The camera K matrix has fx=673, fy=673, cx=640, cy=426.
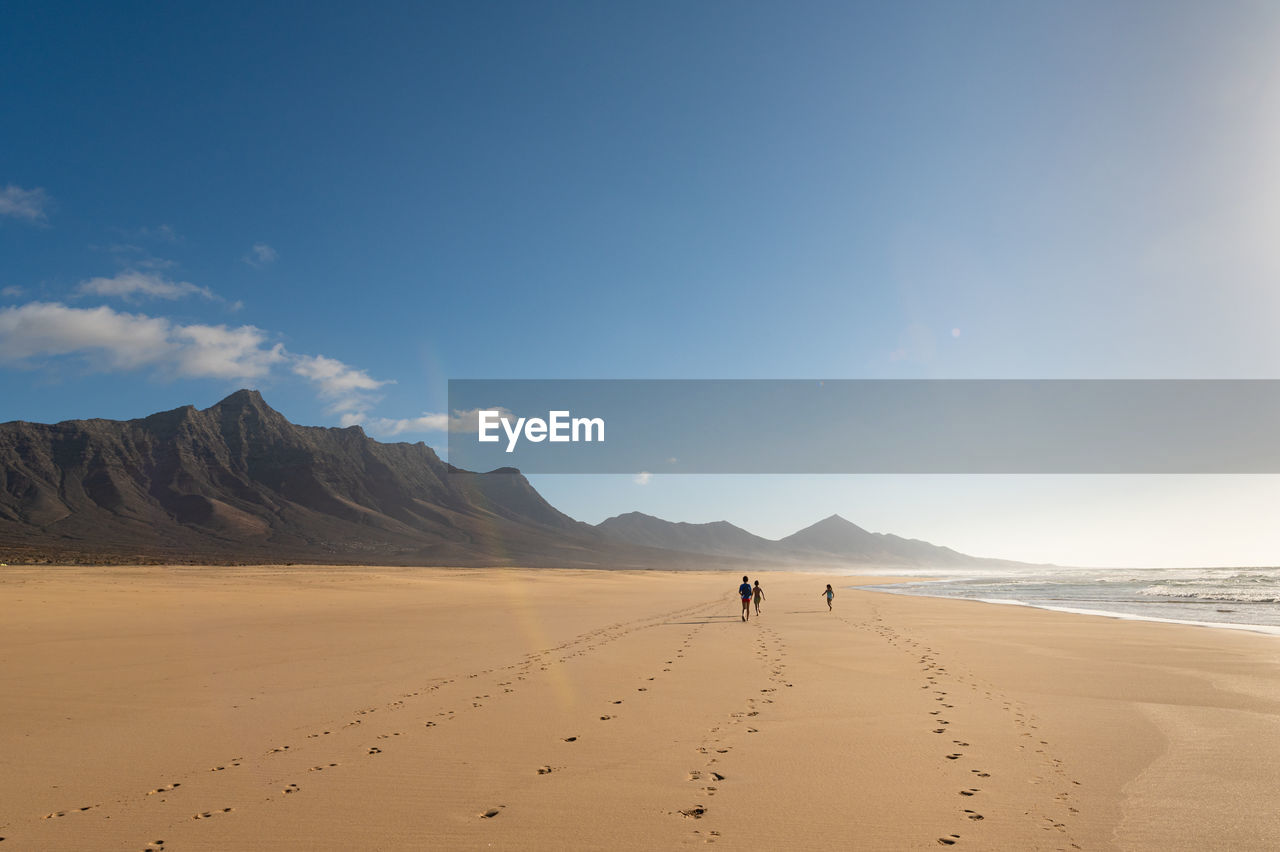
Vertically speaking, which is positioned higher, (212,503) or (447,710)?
(212,503)

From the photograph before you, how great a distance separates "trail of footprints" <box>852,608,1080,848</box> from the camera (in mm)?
6118

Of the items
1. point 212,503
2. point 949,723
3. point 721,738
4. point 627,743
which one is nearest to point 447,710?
point 627,743

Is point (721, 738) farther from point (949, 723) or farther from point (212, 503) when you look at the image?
point (212, 503)

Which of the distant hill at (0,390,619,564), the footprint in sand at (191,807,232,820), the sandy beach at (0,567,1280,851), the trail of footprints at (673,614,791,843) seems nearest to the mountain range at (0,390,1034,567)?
the distant hill at (0,390,619,564)

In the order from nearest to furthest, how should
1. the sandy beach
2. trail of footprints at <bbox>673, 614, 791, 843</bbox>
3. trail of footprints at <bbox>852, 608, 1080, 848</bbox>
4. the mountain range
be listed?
1. the sandy beach
2. trail of footprints at <bbox>852, 608, 1080, 848</bbox>
3. trail of footprints at <bbox>673, 614, 791, 843</bbox>
4. the mountain range

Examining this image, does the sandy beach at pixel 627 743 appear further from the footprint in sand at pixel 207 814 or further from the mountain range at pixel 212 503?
Result: the mountain range at pixel 212 503

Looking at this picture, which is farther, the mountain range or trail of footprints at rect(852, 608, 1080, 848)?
the mountain range

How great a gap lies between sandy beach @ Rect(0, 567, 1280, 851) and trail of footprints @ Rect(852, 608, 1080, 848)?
0.17ft

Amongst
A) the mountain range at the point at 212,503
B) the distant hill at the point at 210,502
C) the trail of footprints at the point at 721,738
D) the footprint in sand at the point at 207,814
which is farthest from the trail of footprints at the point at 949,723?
the distant hill at the point at 210,502

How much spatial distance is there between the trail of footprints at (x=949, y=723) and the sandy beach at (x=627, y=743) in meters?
0.05

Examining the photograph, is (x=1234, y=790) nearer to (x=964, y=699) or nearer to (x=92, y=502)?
(x=964, y=699)

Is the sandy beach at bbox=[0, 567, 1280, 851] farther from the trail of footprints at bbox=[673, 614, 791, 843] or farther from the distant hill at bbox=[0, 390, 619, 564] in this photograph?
the distant hill at bbox=[0, 390, 619, 564]

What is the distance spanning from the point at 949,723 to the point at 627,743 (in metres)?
4.75

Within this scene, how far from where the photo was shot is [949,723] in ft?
31.9
